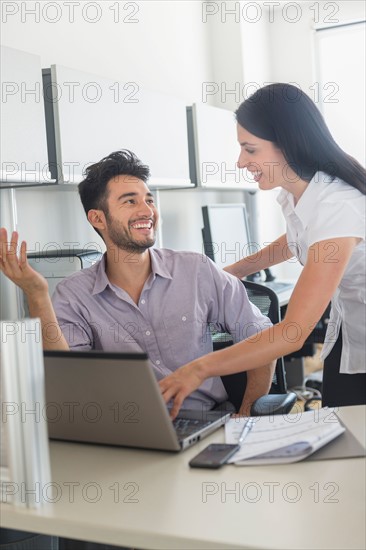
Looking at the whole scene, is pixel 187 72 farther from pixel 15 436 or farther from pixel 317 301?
pixel 15 436

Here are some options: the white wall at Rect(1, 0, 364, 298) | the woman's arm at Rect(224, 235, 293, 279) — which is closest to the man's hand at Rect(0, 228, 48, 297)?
the woman's arm at Rect(224, 235, 293, 279)

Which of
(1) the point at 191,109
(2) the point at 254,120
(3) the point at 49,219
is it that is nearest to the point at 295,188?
(2) the point at 254,120

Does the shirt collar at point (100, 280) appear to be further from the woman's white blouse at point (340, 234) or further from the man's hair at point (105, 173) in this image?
the woman's white blouse at point (340, 234)

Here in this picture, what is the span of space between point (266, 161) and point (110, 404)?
90 centimetres

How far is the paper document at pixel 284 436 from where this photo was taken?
1.27 m

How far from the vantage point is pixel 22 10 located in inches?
120

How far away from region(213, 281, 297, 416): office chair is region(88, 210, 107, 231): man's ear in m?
0.51

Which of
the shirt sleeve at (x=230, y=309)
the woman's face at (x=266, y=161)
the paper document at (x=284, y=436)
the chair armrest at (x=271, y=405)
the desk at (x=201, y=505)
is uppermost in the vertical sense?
the woman's face at (x=266, y=161)

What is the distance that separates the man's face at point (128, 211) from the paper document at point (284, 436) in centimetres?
79

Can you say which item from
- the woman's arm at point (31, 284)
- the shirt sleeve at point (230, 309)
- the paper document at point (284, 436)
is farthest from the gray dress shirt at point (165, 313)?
the paper document at point (284, 436)

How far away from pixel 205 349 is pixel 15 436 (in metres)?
0.99

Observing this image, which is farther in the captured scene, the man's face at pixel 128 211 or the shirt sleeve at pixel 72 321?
the man's face at pixel 128 211

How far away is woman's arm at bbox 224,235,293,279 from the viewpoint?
2.33 m

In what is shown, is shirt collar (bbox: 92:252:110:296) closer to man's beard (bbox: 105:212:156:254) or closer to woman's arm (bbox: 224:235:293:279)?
man's beard (bbox: 105:212:156:254)
